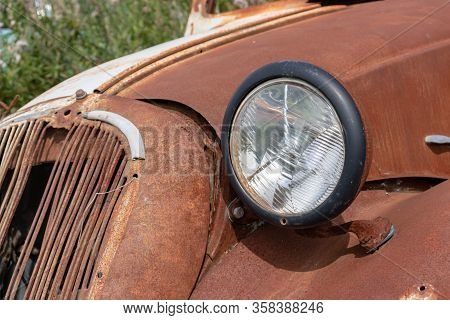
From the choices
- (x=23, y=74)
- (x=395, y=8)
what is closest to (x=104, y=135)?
(x=395, y=8)

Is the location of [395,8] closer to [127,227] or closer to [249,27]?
[249,27]

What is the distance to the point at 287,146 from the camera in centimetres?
161

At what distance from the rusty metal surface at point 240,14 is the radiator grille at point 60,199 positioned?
106 centimetres

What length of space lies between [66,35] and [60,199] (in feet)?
13.8

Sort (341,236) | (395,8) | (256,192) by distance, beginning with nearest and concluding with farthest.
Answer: (256,192) → (341,236) → (395,8)

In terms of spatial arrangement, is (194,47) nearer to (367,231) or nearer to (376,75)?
(376,75)

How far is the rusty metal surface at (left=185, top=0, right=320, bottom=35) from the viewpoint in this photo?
116 inches

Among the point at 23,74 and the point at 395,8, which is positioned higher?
the point at 395,8

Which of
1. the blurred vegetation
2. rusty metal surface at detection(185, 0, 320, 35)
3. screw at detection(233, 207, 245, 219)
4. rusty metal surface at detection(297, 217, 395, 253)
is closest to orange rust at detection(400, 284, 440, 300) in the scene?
rusty metal surface at detection(297, 217, 395, 253)

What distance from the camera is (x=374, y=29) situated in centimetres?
235

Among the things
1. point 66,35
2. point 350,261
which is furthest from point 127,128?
point 66,35

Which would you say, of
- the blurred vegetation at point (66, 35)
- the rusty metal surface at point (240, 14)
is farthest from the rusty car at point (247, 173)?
the blurred vegetation at point (66, 35)

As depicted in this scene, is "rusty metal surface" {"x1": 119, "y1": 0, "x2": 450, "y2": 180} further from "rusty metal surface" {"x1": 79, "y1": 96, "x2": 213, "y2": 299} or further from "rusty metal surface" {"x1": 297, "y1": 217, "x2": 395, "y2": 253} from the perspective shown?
"rusty metal surface" {"x1": 297, "y1": 217, "x2": 395, "y2": 253}
